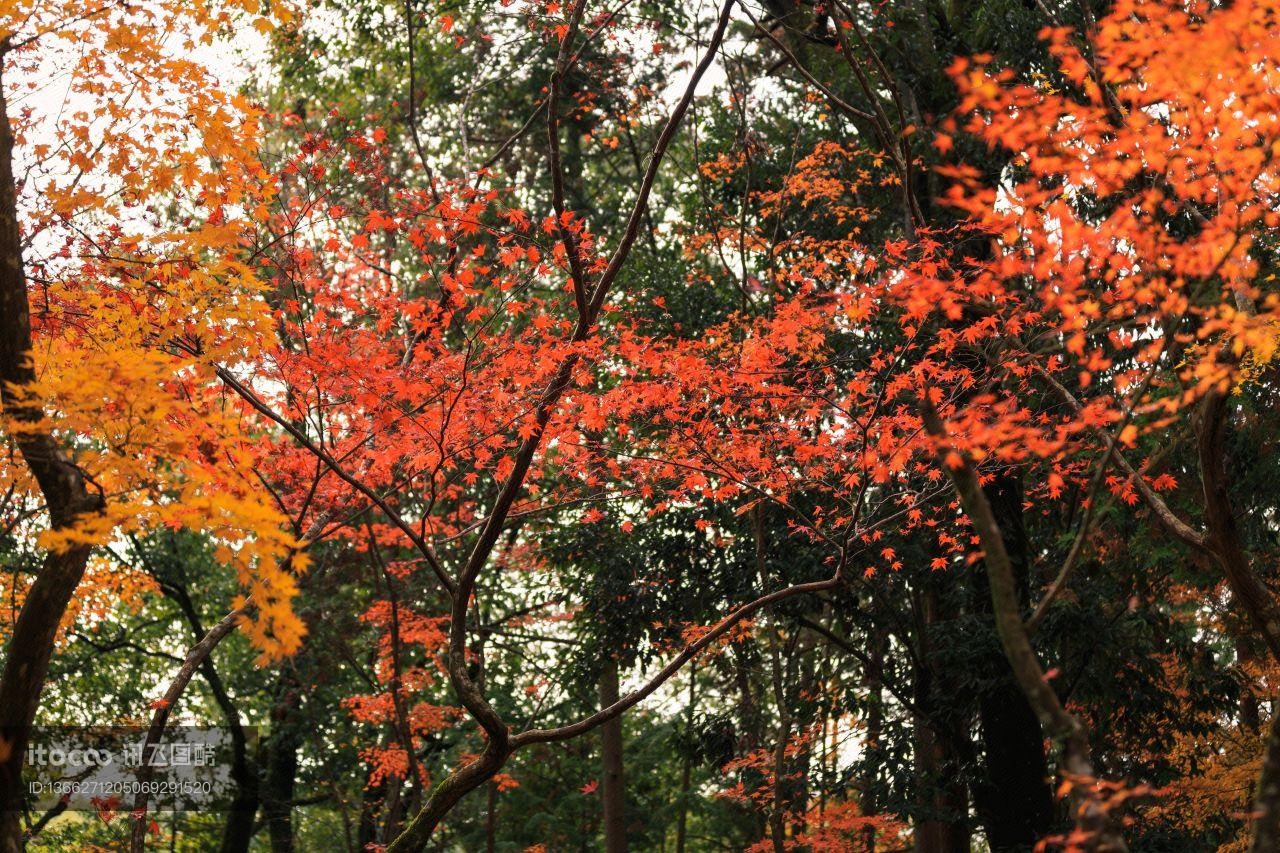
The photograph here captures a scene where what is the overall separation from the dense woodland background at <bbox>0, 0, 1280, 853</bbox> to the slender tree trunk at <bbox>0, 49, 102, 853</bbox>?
0.08ft

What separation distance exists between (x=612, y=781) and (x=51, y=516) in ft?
35.9

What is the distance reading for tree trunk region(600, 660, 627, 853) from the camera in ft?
46.5

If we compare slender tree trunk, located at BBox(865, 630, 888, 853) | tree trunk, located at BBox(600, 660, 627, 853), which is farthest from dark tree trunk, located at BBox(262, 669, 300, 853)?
slender tree trunk, located at BBox(865, 630, 888, 853)

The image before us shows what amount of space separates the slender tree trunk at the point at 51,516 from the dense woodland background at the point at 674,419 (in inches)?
0.9

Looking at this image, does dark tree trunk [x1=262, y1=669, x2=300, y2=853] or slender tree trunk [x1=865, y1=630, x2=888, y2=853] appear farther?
dark tree trunk [x1=262, y1=669, x2=300, y2=853]

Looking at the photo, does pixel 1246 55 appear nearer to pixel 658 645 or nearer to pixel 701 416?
pixel 701 416

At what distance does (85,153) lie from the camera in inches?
262

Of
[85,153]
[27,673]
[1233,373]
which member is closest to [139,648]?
[85,153]

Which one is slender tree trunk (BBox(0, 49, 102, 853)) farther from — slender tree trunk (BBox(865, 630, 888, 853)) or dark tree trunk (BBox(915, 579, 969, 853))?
slender tree trunk (BBox(865, 630, 888, 853))

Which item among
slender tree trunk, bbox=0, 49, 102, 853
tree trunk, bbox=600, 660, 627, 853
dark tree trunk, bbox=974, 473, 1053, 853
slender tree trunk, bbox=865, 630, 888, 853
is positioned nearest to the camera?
slender tree trunk, bbox=0, 49, 102, 853

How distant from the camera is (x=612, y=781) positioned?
14.4 m

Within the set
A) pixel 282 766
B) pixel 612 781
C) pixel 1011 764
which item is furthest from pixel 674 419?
pixel 282 766

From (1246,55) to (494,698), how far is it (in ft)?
47.5

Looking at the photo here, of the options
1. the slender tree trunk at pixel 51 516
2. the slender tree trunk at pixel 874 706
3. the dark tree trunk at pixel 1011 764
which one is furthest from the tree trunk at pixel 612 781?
the slender tree trunk at pixel 51 516
